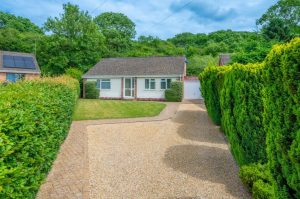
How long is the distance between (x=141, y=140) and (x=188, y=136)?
75.2 inches

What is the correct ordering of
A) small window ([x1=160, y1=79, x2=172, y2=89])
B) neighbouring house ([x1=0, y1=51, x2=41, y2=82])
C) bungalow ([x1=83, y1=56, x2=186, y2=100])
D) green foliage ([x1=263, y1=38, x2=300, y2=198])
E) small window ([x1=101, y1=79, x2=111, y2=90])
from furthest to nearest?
neighbouring house ([x1=0, y1=51, x2=41, y2=82]) → small window ([x1=101, y1=79, x2=111, y2=90]) → bungalow ([x1=83, y1=56, x2=186, y2=100]) → small window ([x1=160, y1=79, x2=172, y2=89]) → green foliage ([x1=263, y1=38, x2=300, y2=198])

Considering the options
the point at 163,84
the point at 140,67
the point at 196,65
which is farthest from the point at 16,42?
the point at 196,65

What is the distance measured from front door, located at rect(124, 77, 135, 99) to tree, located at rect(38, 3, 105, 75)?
11.0 metres

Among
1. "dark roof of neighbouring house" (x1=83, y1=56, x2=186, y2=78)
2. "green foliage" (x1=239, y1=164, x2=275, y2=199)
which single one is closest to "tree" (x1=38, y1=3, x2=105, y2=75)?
"dark roof of neighbouring house" (x1=83, y1=56, x2=186, y2=78)

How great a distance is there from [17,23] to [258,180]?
5498 centimetres

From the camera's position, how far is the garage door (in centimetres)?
2548

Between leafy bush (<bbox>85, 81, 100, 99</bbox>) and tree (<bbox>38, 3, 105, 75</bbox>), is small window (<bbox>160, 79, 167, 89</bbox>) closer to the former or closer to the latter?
leafy bush (<bbox>85, 81, 100, 99</bbox>)

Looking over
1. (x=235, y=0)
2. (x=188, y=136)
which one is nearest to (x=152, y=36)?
(x=235, y=0)

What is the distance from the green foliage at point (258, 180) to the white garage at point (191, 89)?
69.1 ft

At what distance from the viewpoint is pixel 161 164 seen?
20.2 ft

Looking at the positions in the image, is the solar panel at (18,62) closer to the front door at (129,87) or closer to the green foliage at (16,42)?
the green foliage at (16,42)

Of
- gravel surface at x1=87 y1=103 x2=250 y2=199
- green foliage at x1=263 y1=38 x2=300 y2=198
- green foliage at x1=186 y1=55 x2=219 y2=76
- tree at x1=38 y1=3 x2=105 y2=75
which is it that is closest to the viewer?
green foliage at x1=263 y1=38 x2=300 y2=198

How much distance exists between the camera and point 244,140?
5102 mm

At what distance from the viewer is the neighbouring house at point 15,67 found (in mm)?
27344
